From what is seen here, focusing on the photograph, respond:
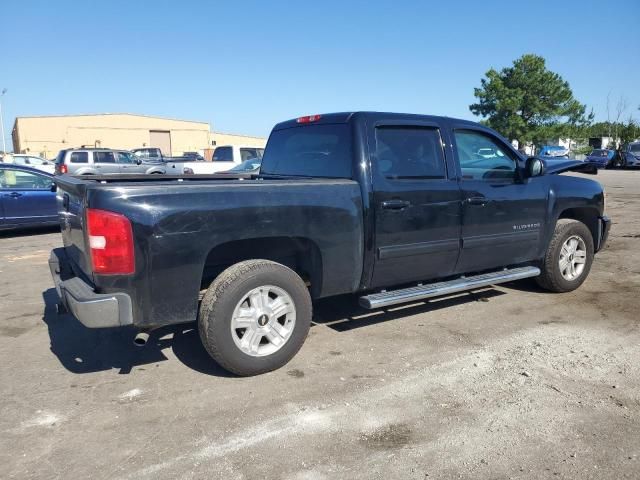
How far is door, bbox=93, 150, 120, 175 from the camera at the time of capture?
20883mm

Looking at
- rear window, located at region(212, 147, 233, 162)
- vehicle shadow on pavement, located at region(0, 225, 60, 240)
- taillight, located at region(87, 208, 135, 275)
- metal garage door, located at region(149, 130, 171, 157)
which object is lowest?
vehicle shadow on pavement, located at region(0, 225, 60, 240)

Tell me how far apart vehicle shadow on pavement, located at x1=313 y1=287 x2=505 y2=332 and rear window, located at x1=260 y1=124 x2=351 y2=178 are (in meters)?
1.39

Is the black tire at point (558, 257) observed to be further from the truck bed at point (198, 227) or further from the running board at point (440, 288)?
the truck bed at point (198, 227)

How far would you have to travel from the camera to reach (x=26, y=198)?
32.6 ft

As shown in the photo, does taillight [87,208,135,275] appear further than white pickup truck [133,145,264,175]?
No

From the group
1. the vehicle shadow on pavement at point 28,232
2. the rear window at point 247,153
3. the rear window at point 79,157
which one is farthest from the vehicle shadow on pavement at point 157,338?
the rear window at point 79,157

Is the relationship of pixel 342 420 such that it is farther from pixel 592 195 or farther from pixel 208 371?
pixel 592 195

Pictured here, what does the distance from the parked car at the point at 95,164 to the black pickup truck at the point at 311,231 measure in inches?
682

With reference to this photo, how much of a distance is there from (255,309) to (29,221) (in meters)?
8.25

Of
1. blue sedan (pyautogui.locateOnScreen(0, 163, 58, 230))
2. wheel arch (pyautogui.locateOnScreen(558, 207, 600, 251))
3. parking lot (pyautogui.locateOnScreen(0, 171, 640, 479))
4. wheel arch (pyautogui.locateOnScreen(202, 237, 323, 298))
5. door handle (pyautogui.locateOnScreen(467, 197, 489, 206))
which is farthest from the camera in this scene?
blue sedan (pyautogui.locateOnScreen(0, 163, 58, 230))

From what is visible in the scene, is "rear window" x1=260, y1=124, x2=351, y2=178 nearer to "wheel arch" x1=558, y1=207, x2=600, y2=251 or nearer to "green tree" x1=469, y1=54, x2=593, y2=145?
"wheel arch" x1=558, y1=207, x2=600, y2=251

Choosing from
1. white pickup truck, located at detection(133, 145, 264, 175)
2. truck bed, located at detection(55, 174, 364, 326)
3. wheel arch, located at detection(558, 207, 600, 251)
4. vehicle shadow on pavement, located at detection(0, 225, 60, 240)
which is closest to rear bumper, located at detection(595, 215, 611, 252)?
wheel arch, located at detection(558, 207, 600, 251)

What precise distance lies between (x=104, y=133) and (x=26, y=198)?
191 feet

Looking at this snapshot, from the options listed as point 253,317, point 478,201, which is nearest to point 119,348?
point 253,317
